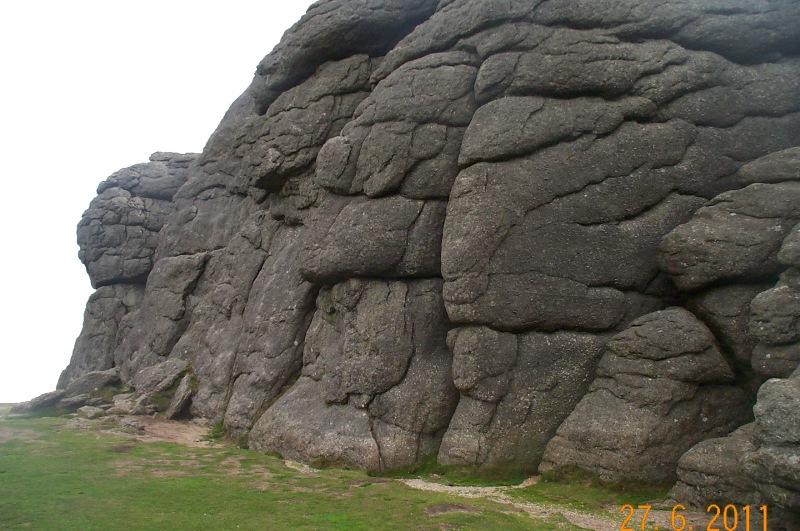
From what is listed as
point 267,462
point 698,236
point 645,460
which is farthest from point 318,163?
Result: point 645,460

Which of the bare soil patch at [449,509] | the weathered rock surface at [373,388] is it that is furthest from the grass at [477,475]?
the bare soil patch at [449,509]

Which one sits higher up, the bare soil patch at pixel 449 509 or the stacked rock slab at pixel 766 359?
the stacked rock slab at pixel 766 359

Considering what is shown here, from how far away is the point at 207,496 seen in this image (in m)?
25.3

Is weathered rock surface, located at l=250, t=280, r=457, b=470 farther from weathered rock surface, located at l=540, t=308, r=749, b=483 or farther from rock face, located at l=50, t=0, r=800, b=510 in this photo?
weathered rock surface, located at l=540, t=308, r=749, b=483

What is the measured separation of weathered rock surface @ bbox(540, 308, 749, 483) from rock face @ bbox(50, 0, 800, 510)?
0.08 meters

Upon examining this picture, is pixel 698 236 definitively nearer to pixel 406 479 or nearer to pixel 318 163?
pixel 406 479

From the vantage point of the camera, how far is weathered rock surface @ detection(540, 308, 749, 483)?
25375 millimetres

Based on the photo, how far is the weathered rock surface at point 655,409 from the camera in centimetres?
2538

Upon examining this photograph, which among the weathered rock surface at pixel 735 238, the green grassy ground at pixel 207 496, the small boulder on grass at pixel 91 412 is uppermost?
the weathered rock surface at pixel 735 238

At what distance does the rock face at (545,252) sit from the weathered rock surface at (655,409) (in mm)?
84

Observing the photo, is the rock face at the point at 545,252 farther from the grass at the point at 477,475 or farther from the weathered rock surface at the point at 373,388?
the grass at the point at 477,475

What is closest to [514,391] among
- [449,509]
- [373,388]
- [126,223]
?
[373,388]

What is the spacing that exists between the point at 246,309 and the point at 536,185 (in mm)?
21857

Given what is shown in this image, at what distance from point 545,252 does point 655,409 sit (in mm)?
8182
